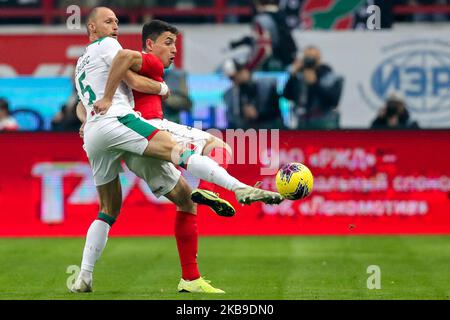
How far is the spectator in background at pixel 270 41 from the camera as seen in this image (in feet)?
78.2

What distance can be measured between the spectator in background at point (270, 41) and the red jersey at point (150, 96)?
1182 cm

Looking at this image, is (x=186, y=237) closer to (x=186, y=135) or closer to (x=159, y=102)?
(x=186, y=135)

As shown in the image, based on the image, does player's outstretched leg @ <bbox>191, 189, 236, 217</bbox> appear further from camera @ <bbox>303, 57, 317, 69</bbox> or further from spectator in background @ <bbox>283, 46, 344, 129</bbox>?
camera @ <bbox>303, 57, 317, 69</bbox>

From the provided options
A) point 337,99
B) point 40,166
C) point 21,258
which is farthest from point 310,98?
point 21,258

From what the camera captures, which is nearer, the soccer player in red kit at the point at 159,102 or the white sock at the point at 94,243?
the soccer player in red kit at the point at 159,102

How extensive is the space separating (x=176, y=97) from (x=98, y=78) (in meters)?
9.46

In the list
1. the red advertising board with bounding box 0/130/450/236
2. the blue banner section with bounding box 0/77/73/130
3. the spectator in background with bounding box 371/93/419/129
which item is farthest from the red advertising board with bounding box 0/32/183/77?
the red advertising board with bounding box 0/130/450/236

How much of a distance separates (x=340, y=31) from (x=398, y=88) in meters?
1.52

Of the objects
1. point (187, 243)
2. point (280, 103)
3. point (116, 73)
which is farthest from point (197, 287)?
point (280, 103)

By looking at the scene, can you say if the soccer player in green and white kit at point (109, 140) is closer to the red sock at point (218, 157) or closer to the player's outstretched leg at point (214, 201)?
the player's outstretched leg at point (214, 201)

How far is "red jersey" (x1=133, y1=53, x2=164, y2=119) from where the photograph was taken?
1172 centimetres

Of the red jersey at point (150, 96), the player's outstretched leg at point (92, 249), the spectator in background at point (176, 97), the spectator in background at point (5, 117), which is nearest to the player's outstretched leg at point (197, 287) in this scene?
the player's outstretched leg at point (92, 249)

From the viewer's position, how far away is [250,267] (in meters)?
14.5

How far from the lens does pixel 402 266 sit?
47.8ft
